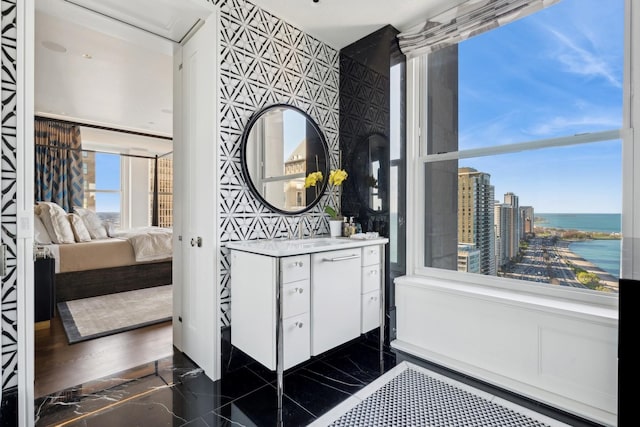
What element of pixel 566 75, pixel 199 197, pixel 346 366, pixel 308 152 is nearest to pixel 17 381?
pixel 199 197

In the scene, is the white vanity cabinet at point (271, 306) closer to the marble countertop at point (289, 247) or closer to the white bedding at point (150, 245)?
the marble countertop at point (289, 247)

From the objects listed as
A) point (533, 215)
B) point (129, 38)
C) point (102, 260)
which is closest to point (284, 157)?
point (129, 38)

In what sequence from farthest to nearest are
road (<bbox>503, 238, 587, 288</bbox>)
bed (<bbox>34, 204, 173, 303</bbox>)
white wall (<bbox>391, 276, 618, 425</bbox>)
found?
1. bed (<bbox>34, 204, 173, 303</bbox>)
2. road (<bbox>503, 238, 587, 288</bbox>)
3. white wall (<bbox>391, 276, 618, 425</bbox>)

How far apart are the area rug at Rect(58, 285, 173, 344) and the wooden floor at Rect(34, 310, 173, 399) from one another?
0.31 ft

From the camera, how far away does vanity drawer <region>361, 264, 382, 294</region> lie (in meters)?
2.24

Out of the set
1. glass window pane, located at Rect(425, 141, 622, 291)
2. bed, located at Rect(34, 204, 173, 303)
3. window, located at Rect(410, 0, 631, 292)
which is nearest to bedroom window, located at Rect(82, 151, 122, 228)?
bed, located at Rect(34, 204, 173, 303)

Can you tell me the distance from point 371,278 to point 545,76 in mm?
1766

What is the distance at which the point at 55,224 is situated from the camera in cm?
381

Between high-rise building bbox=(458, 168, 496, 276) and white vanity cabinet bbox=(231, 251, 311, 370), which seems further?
high-rise building bbox=(458, 168, 496, 276)

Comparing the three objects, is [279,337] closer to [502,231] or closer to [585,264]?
[502,231]

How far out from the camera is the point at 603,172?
1.77 m

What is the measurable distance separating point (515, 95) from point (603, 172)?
733 millimetres

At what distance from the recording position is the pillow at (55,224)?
3.76m

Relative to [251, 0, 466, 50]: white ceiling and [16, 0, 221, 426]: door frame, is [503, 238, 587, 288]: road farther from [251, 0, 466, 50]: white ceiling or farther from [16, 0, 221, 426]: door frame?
[16, 0, 221, 426]: door frame
